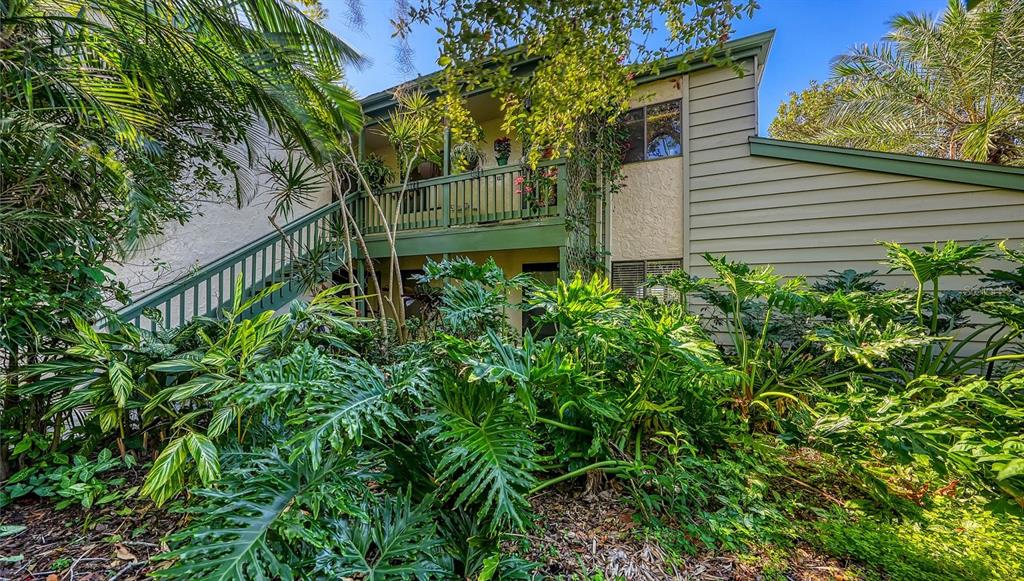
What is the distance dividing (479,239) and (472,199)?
752 mm

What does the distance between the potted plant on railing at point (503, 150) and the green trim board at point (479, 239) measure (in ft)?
5.95

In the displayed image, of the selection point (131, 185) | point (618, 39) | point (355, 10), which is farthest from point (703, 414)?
point (355, 10)

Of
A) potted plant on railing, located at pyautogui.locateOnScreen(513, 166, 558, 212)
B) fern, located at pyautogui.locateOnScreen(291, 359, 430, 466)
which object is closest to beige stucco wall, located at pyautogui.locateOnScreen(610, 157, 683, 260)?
potted plant on railing, located at pyautogui.locateOnScreen(513, 166, 558, 212)

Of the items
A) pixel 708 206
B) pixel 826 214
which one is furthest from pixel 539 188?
pixel 826 214

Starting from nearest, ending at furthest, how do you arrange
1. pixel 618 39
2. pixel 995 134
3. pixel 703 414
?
pixel 703 414 → pixel 618 39 → pixel 995 134

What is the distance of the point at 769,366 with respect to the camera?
9.66 ft

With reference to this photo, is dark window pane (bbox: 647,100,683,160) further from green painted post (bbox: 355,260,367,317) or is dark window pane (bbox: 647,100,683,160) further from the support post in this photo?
green painted post (bbox: 355,260,367,317)

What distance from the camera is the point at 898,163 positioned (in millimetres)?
4430

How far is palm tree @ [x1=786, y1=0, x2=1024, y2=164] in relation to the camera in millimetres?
7145

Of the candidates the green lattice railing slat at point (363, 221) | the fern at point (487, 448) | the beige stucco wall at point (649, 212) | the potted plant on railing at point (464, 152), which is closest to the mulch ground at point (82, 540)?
the fern at point (487, 448)

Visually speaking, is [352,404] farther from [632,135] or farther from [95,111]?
[632,135]

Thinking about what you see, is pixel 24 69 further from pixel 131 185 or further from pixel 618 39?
pixel 618 39

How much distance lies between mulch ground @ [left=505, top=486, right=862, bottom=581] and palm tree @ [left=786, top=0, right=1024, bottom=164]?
31.2 feet

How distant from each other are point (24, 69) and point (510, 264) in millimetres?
6228
